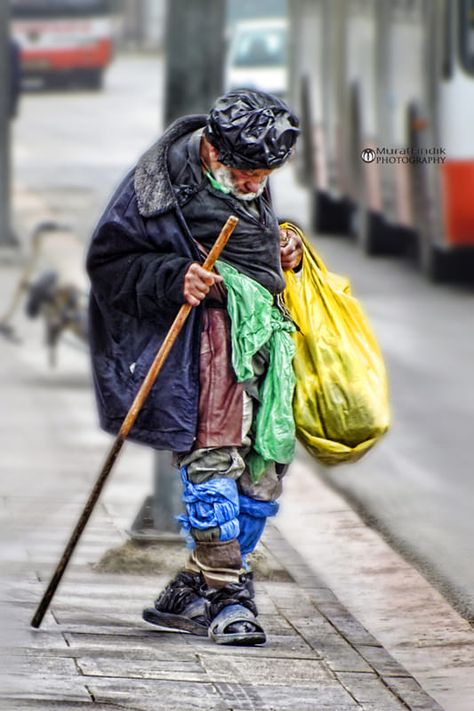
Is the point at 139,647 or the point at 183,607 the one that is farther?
the point at 183,607

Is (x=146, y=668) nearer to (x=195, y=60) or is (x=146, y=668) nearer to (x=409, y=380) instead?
(x=195, y=60)

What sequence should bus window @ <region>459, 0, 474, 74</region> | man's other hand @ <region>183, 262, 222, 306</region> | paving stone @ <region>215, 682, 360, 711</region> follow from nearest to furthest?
paving stone @ <region>215, 682, 360, 711</region> → man's other hand @ <region>183, 262, 222, 306</region> → bus window @ <region>459, 0, 474, 74</region>

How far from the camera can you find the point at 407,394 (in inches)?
464

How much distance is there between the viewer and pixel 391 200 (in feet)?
56.7

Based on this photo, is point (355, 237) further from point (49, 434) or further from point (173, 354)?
point (173, 354)

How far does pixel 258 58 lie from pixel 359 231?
15.1 metres

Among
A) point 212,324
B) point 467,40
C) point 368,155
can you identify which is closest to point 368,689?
point 212,324

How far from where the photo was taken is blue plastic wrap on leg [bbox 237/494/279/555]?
599 cm

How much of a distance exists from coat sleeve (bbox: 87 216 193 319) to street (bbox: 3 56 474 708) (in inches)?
68.4

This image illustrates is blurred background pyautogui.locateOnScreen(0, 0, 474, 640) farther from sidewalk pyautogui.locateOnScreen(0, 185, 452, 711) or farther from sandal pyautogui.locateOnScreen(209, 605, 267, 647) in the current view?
sandal pyautogui.locateOnScreen(209, 605, 267, 647)

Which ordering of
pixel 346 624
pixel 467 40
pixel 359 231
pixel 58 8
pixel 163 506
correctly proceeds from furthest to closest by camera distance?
pixel 58 8 → pixel 359 231 → pixel 467 40 → pixel 163 506 → pixel 346 624

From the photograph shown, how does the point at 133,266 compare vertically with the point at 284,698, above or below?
above

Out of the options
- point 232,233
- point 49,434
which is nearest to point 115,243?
point 232,233

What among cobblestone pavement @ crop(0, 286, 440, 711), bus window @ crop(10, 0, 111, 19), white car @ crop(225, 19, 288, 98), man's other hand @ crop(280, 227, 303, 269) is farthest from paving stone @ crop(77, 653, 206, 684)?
bus window @ crop(10, 0, 111, 19)
